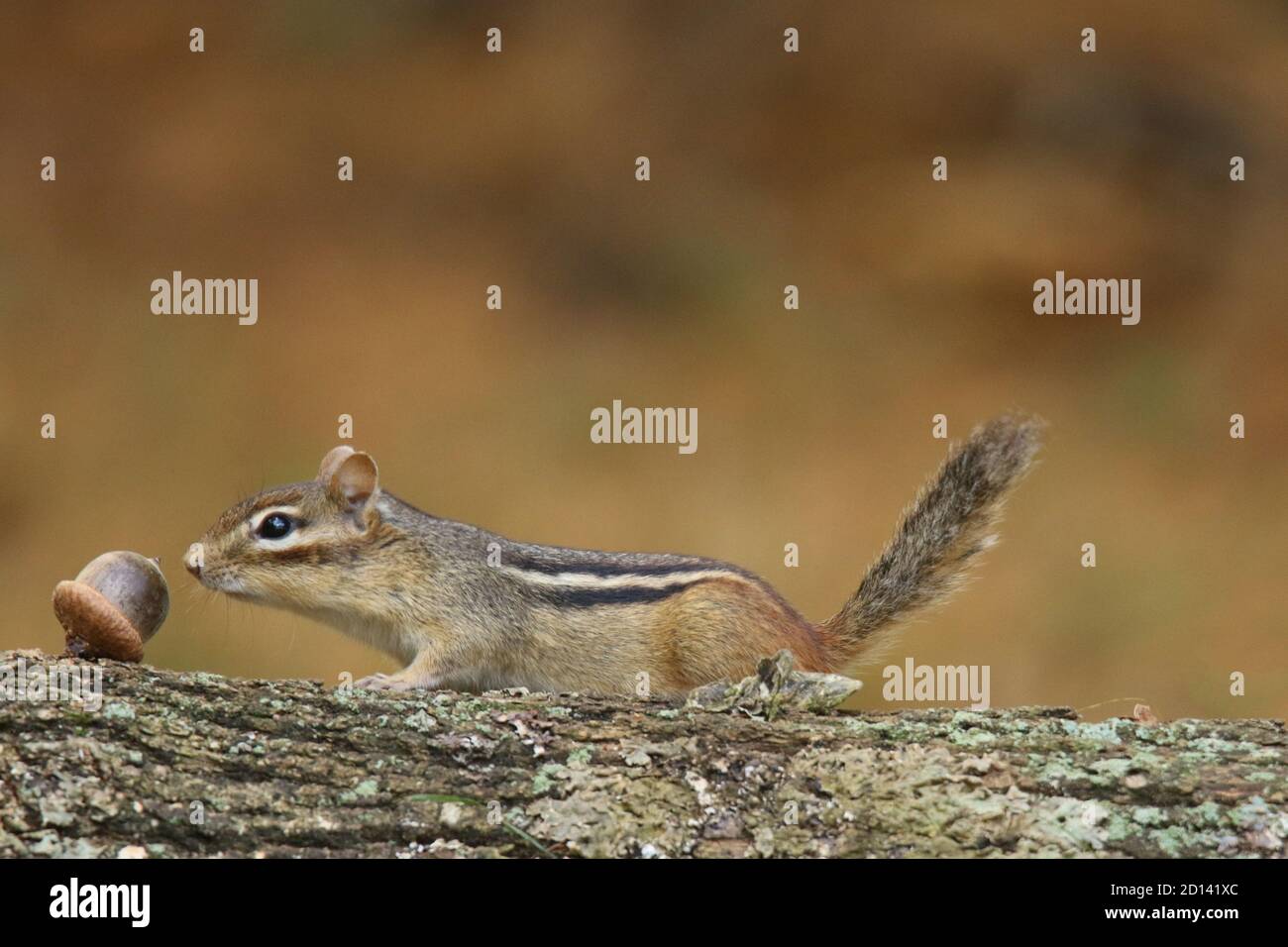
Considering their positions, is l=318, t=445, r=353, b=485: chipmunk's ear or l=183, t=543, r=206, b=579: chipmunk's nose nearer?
l=183, t=543, r=206, b=579: chipmunk's nose

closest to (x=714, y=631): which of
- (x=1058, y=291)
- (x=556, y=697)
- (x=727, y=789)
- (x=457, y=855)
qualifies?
(x=556, y=697)

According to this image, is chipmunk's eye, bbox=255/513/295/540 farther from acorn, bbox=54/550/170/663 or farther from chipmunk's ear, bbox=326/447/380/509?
acorn, bbox=54/550/170/663

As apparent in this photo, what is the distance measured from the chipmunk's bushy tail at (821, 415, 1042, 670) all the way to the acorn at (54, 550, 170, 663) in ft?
6.52

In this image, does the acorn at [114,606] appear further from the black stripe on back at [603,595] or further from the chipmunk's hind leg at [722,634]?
the chipmunk's hind leg at [722,634]

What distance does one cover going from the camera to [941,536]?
4.49 m

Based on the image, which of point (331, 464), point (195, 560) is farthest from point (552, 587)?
point (195, 560)

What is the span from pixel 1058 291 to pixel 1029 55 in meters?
1.37

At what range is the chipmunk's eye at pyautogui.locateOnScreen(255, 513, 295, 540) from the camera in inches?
180

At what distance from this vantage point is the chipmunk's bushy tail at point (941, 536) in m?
4.37

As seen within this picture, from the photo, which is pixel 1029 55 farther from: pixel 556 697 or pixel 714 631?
pixel 556 697

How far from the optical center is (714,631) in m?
4.27

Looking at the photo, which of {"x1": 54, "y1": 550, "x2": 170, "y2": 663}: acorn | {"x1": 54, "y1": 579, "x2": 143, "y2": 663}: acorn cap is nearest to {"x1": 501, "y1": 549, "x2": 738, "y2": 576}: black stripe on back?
{"x1": 54, "y1": 550, "x2": 170, "y2": 663}: acorn

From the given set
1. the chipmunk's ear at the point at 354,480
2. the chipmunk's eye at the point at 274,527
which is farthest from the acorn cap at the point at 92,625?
the chipmunk's ear at the point at 354,480

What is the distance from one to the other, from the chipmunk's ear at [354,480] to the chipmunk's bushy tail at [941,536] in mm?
1484
